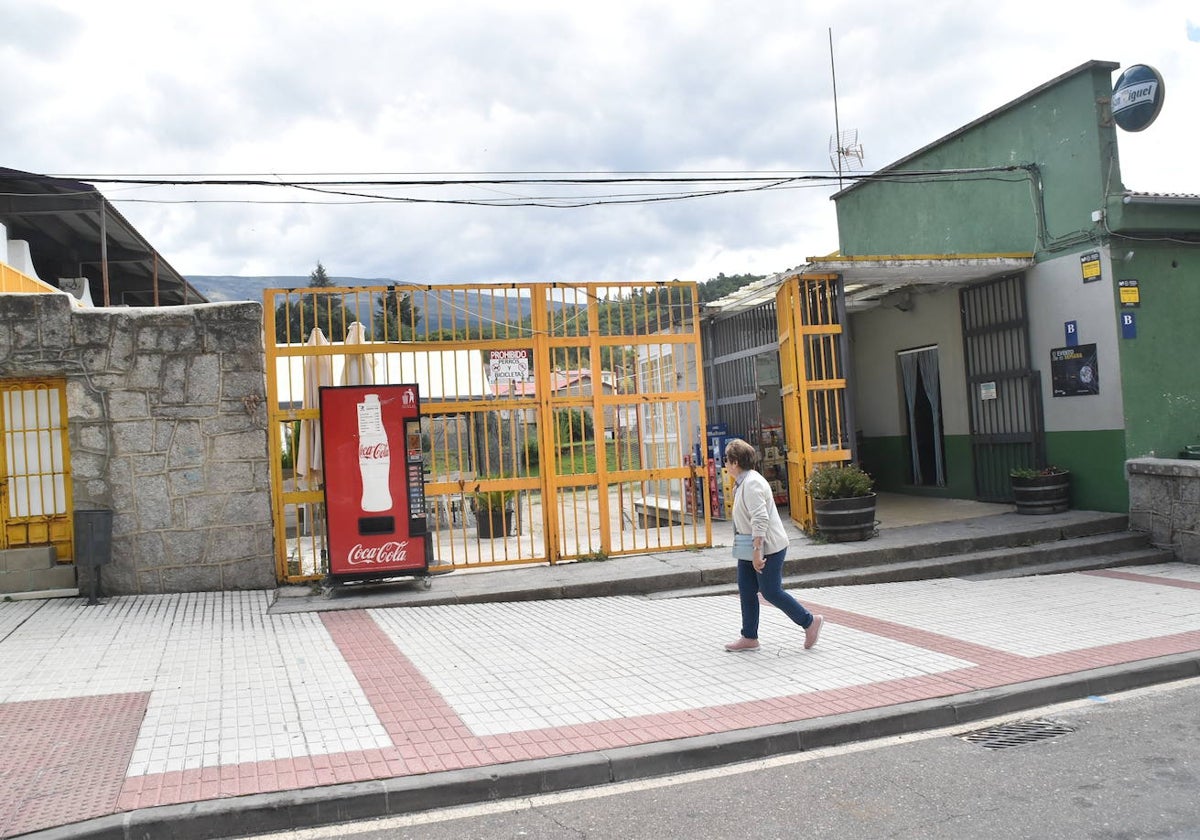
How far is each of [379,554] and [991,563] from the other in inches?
274

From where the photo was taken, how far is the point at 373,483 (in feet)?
32.3

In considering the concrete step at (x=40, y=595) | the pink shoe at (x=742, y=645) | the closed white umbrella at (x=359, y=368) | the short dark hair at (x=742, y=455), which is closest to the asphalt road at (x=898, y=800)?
the pink shoe at (x=742, y=645)

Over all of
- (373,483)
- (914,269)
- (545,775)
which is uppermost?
(914,269)

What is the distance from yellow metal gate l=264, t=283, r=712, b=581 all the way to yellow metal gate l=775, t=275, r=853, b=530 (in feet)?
4.63

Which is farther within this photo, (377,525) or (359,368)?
(359,368)

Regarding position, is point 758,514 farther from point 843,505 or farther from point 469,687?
point 843,505

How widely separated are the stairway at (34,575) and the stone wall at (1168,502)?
40.5 feet

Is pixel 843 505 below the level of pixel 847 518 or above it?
above

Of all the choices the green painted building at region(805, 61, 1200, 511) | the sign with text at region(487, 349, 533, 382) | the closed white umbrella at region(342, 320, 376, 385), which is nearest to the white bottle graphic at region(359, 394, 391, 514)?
the closed white umbrella at region(342, 320, 376, 385)

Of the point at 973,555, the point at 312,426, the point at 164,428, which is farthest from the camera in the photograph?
the point at 973,555

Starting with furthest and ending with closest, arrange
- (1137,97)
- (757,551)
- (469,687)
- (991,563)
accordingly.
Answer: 1. (1137,97)
2. (991,563)
3. (757,551)
4. (469,687)

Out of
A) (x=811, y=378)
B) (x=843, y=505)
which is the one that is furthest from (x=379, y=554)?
(x=811, y=378)

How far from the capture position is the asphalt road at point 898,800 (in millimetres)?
4242

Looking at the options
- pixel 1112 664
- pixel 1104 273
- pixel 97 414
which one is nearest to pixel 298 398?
pixel 97 414
